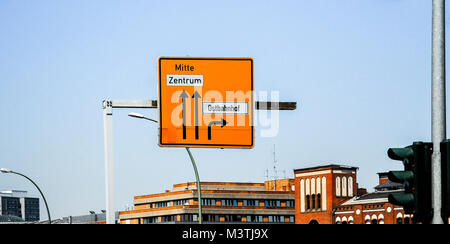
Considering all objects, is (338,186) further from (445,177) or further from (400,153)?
(445,177)

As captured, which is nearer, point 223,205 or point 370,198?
point 370,198

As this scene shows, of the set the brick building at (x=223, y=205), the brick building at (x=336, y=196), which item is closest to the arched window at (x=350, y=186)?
the brick building at (x=336, y=196)

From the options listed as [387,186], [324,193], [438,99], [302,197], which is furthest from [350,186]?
[438,99]

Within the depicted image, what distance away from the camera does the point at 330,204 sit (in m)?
110

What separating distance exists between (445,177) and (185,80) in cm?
409

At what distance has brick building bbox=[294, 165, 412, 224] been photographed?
10525 cm

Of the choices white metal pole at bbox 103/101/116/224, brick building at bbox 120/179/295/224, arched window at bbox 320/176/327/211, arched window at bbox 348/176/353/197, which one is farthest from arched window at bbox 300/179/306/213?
white metal pole at bbox 103/101/116/224

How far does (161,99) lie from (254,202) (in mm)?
132587

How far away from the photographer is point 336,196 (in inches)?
4395

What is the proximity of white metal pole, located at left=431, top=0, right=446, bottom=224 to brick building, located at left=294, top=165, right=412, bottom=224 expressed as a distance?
94.9 m

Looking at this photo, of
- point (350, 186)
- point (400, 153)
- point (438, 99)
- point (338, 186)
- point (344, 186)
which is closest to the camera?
point (438, 99)

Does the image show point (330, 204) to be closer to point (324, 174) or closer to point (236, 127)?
point (324, 174)

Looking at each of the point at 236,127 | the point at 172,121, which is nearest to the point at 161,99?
the point at 172,121

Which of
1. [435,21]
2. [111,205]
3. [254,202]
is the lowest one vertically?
[254,202]
